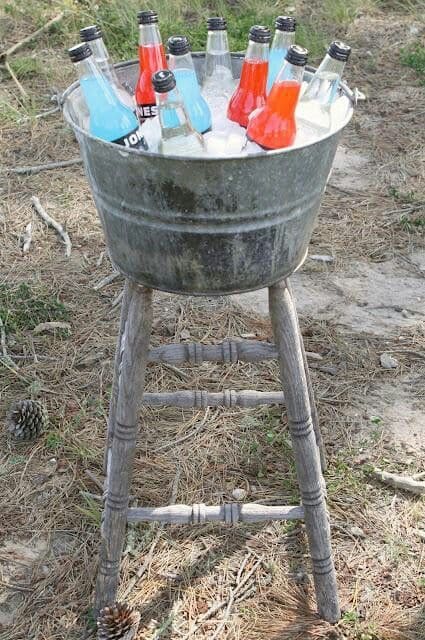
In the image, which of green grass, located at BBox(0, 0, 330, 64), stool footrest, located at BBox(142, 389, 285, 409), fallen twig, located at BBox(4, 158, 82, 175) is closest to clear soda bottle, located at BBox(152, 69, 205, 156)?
stool footrest, located at BBox(142, 389, 285, 409)

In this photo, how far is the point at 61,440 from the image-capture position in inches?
95.3

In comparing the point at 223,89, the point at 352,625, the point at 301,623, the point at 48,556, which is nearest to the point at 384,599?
the point at 352,625

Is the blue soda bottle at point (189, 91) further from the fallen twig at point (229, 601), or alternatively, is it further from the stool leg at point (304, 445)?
the fallen twig at point (229, 601)

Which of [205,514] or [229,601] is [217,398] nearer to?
[205,514]

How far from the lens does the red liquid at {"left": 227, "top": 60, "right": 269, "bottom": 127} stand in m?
1.55

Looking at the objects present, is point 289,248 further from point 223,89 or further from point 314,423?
point 314,423

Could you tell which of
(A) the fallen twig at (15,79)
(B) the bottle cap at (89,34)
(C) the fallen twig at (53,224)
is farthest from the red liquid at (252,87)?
(A) the fallen twig at (15,79)

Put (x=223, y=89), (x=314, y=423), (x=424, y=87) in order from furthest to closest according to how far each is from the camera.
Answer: (x=424, y=87) < (x=314, y=423) < (x=223, y=89)

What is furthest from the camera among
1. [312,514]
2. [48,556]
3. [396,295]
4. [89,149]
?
[396,295]

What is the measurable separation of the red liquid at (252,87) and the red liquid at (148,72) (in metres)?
0.20

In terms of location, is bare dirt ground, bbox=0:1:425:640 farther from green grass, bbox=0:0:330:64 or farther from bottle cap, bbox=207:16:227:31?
green grass, bbox=0:0:330:64

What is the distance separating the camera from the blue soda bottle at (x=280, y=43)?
5.32 feet

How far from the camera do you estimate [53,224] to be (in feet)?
11.4

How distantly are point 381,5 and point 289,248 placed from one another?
4.92 m
